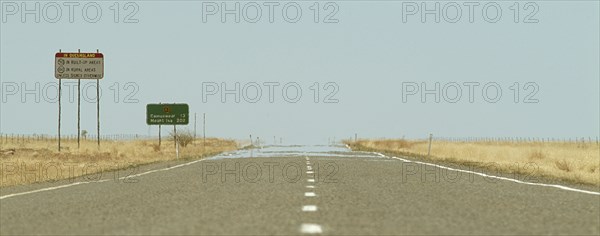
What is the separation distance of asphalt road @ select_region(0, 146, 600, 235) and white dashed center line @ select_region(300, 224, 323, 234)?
1 centimetres

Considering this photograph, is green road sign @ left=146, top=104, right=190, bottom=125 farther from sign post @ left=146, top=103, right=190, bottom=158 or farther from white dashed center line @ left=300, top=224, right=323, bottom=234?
white dashed center line @ left=300, top=224, right=323, bottom=234

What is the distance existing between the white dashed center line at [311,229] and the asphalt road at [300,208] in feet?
0.04

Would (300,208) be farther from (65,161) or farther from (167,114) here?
(167,114)

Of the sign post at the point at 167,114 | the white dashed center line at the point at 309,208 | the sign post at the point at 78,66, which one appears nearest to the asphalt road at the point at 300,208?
the white dashed center line at the point at 309,208

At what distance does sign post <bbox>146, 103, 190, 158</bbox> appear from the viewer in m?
55.1

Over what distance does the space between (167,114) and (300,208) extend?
43698 millimetres

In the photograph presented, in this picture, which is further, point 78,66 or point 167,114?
point 78,66

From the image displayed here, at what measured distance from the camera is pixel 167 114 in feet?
182

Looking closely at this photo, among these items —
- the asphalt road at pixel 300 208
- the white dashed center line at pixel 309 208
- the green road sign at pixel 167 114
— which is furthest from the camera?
the green road sign at pixel 167 114

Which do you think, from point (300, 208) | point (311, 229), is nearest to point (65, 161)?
point (300, 208)

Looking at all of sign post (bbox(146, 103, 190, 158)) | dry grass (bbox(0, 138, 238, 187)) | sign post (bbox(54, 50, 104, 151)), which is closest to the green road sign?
sign post (bbox(146, 103, 190, 158))

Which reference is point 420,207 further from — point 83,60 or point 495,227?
point 83,60

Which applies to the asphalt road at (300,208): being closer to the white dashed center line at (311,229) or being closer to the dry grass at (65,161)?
the white dashed center line at (311,229)

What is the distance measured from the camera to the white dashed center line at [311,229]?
367 inches
